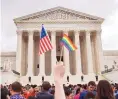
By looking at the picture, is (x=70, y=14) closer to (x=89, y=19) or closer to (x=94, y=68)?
(x=89, y=19)

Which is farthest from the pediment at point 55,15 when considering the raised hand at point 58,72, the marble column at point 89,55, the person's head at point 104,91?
the raised hand at point 58,72

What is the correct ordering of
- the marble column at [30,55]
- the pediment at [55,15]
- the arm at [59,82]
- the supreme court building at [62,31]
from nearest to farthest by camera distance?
the arm at [59,82], the marble column at [30,55], the supreme court building at [62,31], the pediment at [55,15]

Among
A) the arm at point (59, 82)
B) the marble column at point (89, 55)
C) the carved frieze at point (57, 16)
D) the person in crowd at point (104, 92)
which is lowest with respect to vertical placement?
the person in crowd at point (104, 92)

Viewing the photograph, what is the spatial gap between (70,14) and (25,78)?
16.0 meters

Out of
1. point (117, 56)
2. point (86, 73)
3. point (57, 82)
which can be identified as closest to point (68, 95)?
point (57, 82)

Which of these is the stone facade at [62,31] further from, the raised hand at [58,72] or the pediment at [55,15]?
the raised hand at [58,72]

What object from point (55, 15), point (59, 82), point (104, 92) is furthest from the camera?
point (55, 15)

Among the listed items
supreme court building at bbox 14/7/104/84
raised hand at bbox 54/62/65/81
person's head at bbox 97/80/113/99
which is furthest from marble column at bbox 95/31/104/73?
raised hand at bbox 54/62/65/81

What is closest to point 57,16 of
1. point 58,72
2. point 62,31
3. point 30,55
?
point 62,31

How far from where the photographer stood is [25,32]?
5669cm

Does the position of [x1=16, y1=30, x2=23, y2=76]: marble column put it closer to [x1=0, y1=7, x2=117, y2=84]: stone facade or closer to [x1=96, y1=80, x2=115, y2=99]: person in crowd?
[x1=0, y1=7, x2=117, y2=84]: stone facade

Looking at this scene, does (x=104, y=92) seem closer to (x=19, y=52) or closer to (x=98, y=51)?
(x=19, y=52)

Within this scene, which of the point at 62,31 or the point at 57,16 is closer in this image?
the point at 57,16

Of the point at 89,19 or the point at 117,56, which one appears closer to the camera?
the point at 89,19
